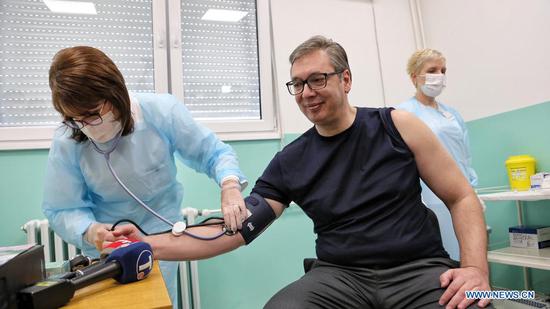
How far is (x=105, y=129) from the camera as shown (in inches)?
46.3

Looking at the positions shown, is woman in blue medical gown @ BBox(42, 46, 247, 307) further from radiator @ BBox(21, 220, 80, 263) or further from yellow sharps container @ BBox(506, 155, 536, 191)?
yellow sharps container @ BBox(506, 155, 536, 191)

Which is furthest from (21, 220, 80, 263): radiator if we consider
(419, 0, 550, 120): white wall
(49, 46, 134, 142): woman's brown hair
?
(419, 0, 550, 120): white wall

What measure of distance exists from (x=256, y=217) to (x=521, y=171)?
1.67 meters

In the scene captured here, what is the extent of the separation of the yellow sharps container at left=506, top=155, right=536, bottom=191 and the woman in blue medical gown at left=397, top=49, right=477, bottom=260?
0.68 feet

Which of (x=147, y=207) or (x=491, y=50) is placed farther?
(x=491, y=50)

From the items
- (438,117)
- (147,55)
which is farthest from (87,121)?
(438,117)

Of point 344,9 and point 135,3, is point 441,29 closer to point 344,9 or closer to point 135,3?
point 344,9

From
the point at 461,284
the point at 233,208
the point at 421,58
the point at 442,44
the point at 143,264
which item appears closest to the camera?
the point at 143,264

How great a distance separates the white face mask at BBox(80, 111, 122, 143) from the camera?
115 cm

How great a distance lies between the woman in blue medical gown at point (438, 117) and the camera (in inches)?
76.8

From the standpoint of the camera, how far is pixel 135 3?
2309mm

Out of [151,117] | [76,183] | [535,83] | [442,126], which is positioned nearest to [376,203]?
[151,117]

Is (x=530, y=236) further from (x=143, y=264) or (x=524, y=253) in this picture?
(x=143, y=264)

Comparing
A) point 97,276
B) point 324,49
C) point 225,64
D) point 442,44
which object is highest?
point 442,44
